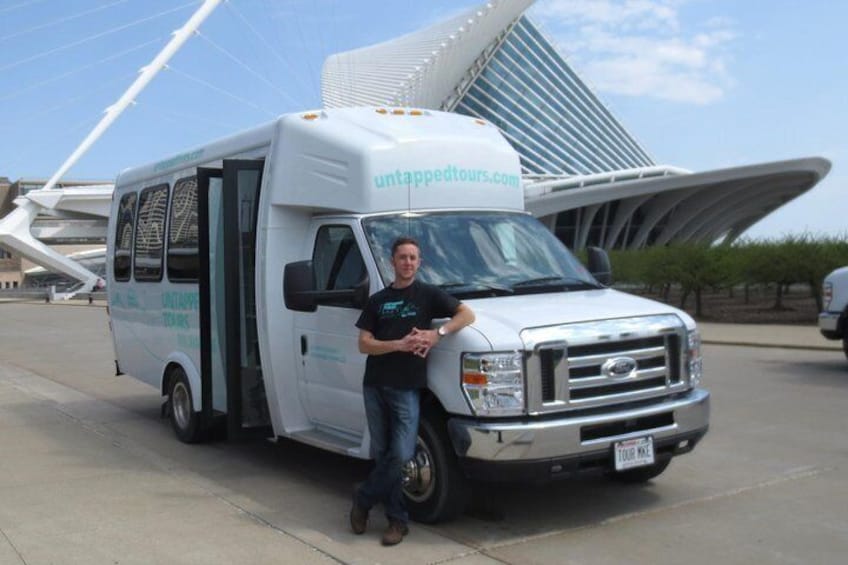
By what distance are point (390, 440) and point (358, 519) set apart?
1.83ft

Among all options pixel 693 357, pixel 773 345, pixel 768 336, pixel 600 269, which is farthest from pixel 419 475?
pixel 768 336

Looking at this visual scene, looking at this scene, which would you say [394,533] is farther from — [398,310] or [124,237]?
[124,237]

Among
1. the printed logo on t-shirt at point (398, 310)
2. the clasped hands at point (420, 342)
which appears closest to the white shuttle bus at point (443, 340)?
the clasped hands at point (420, 342)

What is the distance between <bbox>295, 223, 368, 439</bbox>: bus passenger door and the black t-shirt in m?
0.72

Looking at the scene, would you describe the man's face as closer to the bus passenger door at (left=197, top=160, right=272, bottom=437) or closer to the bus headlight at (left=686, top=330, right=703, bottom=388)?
the bus headlight at (left=686, top=330, right=703, bottom=388)

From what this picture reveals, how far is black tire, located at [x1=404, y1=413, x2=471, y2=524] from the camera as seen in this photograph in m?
5.64

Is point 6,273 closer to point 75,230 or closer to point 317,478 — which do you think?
point 75,230

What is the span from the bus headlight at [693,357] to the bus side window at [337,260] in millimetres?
2234

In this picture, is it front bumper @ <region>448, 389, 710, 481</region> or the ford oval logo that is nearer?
front bumper @ <region>448, 389, 710, 481</region>

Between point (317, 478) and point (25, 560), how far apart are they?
100 inches

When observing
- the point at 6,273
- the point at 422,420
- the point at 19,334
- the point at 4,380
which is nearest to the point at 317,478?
the point at 422,420

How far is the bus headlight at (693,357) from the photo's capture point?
6.04 meters

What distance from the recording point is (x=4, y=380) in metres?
15.0

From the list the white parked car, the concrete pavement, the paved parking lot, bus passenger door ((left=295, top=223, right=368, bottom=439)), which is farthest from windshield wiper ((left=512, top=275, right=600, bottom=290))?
the concrete pavement
